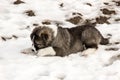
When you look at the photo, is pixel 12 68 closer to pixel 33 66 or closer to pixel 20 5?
pixel 33 66

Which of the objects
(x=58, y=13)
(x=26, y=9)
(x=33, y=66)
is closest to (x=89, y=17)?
(x=58, y=13)

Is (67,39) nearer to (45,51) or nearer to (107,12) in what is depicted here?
(45,51)

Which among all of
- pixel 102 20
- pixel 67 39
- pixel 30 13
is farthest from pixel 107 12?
pixel 67 39

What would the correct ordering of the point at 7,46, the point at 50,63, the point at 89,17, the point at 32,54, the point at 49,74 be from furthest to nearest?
the point at 89,17 → the point at 7,46 → the point at 32,54 → the point at 50,63 → the point at 49,74

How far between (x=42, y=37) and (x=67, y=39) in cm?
68

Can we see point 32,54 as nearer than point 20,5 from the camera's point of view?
Yes

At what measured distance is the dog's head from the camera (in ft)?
24.9

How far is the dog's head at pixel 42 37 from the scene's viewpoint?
24.9ft

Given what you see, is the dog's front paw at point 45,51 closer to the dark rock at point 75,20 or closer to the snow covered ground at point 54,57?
the snow covered ground at point 54,57

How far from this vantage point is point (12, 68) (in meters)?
7.11

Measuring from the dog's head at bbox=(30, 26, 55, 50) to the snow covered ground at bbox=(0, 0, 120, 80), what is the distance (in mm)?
262

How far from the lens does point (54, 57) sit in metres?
7.78

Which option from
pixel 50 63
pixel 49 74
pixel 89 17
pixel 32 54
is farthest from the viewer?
pixel 89 17

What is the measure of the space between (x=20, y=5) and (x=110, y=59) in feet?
14.2
